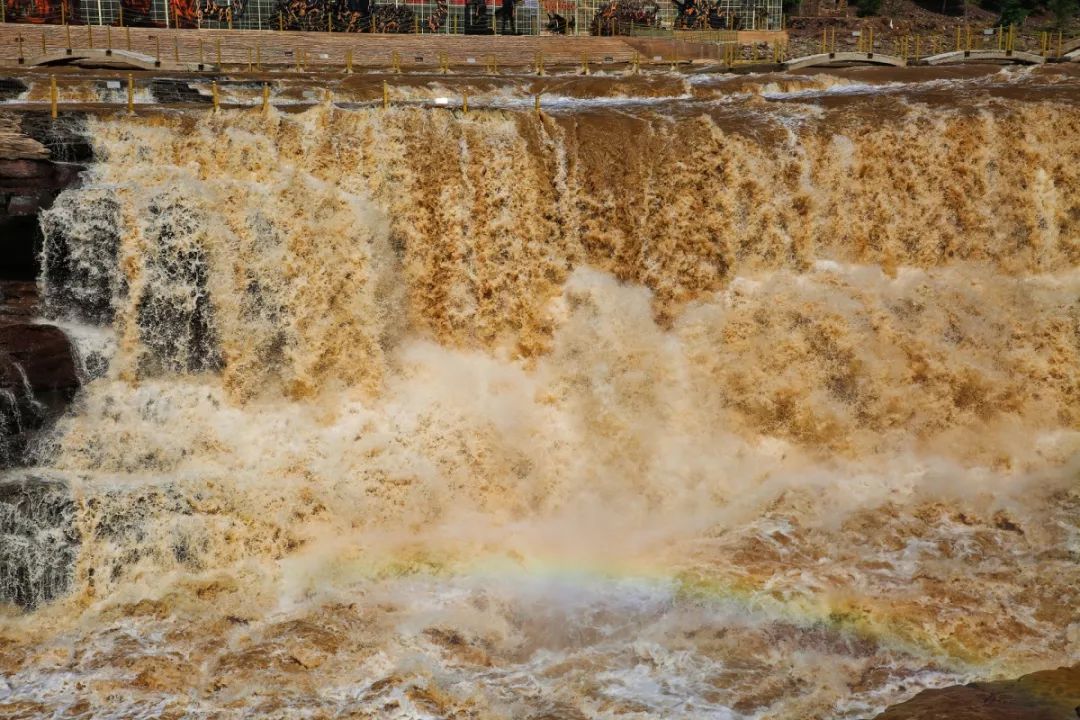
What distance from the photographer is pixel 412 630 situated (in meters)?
11.8

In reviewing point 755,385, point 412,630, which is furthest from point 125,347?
point 755,385

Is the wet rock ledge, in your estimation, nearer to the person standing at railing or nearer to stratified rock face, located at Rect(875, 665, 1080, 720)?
stratified rock face, located at Rect(875, 665, 1080, 720)

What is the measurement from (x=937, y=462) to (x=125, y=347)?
9401 mm

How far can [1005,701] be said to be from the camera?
1045 cm

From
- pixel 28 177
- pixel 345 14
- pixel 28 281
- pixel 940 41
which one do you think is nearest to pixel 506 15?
pixel 345 14

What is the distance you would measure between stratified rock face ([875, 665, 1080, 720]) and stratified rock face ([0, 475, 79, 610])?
7809 millimetres

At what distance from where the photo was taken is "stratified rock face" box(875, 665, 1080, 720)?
1023 centimetres

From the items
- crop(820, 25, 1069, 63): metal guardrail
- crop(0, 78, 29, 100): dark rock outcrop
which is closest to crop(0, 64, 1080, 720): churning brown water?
crop(0, 78, 29, 100): dark rock outcrop

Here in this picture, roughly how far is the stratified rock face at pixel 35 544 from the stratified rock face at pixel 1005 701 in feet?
25.6

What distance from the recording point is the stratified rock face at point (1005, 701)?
33.6 ft

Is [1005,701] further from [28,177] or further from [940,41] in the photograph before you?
[940,41]

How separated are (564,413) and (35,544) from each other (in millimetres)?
5848

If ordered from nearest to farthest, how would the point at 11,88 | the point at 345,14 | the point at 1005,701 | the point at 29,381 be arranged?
the point at 1005,701 < the point at 29,381 < the point at 11,88 < the point at 345,14

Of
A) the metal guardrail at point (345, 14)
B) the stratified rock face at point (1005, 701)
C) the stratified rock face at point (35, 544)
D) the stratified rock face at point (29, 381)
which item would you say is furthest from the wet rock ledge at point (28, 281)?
the metal guardrail at point (345, 14)
